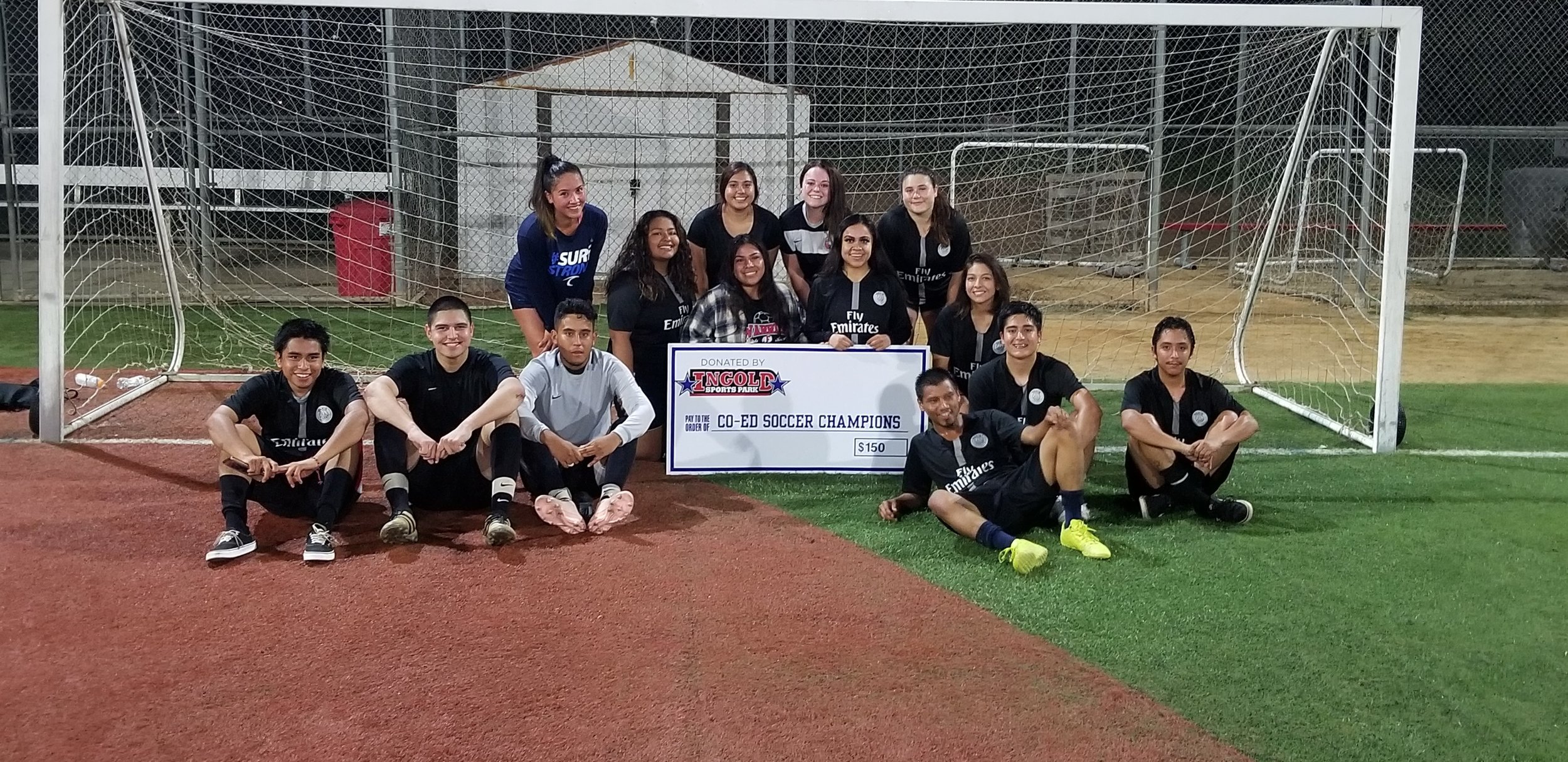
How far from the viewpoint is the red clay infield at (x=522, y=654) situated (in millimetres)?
3303

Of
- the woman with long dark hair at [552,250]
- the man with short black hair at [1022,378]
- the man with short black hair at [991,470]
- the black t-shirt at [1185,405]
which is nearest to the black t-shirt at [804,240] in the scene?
the woman with long dark hair at [552,250]

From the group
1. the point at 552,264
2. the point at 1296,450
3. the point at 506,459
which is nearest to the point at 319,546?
the point at 506,459

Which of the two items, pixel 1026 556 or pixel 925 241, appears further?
pixel 925 241

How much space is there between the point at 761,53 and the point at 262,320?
6.83 m

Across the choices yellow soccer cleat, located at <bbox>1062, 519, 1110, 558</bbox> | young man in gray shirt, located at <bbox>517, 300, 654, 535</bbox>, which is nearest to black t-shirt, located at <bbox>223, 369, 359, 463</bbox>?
young man in gray shirt, located at <bbox>517, 300, 654, 535</bbox>

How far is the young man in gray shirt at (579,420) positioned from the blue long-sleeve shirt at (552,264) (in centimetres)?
79

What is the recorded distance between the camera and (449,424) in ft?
18.0

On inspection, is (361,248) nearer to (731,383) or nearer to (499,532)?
(731,383)

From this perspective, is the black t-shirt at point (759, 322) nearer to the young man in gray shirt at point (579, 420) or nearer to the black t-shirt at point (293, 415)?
the young man in gray shirt at point (579, 420)

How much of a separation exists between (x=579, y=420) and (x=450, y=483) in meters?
0.64

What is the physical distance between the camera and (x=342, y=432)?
5.15m

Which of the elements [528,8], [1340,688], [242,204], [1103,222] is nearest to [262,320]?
[242,204]

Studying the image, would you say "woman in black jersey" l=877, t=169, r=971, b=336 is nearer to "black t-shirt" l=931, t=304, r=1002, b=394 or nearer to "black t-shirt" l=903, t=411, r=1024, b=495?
"black t-shirt" l=931, t=304, r=1002, b=394

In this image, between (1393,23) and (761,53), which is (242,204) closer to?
(761,53)
